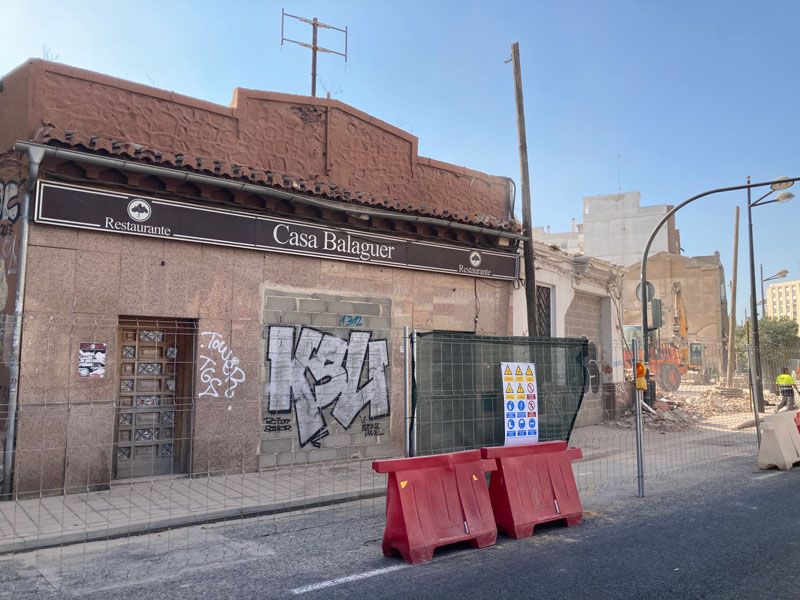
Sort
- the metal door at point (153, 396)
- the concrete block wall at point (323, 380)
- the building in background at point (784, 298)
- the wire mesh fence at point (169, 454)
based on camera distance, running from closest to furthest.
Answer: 1. the wire mesh fence at point (169, 454)
2. the metal door at point (153, 396)
3. the concrete block wall at point (323, 380)
4. the building in background at point (784, 298)

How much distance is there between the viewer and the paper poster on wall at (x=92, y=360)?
8.25 m

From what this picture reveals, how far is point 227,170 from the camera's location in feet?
30.7

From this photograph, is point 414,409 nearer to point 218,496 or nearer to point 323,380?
point 218,496

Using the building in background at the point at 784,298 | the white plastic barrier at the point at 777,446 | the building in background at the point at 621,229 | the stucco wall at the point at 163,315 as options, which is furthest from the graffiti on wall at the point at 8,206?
the building in background at the point at 784,298

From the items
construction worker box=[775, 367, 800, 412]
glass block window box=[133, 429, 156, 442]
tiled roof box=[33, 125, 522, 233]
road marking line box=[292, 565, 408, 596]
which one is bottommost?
road marking line box=[292, 565, 408, 596]

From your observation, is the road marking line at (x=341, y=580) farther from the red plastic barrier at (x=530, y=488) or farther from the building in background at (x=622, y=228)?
the building in background at (x=622, y=228)

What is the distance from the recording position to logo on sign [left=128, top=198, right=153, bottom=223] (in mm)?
8688

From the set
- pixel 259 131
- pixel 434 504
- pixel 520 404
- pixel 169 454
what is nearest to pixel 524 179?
pixel 259 131

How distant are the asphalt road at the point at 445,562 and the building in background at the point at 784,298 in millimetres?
132250

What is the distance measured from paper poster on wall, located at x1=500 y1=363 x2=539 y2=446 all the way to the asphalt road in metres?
1.13

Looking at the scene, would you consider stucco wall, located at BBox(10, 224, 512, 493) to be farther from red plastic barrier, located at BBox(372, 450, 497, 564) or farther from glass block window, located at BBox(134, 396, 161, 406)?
red plastic barrier, located at BBox(372, 450, 497, 564)

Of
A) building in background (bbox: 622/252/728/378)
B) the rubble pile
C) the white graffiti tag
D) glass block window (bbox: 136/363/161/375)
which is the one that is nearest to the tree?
the rubble pile

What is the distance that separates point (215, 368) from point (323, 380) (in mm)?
1820

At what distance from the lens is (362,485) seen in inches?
350
